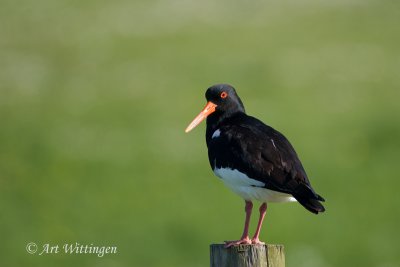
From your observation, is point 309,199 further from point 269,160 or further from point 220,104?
point 220,104

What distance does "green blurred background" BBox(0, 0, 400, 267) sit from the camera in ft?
43.4

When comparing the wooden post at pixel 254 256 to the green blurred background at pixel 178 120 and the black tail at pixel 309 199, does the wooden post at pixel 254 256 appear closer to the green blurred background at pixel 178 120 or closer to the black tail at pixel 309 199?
the black tail at pixel 309 199

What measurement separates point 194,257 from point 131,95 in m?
10.2

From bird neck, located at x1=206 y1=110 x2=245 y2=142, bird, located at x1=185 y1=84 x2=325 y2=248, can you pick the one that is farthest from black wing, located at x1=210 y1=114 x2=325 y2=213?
bird neck, located at x1=206 y1=110 x2=245 y2=142

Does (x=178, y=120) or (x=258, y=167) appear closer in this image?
(x=258, y=167)

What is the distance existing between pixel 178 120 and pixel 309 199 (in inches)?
524

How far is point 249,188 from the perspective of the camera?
671 cm

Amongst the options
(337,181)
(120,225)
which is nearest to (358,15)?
(337,181)

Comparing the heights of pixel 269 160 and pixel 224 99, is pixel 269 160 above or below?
below

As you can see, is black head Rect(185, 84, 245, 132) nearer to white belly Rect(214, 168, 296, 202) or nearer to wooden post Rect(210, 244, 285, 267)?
white belly Rect(214, 168, 296, 202)

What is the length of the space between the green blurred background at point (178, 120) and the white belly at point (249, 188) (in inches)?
205

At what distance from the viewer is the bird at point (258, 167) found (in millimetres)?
6434

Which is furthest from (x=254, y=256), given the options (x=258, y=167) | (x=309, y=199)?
(x=258, y=167)

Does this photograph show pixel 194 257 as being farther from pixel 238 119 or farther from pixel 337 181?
pixel 238 119
